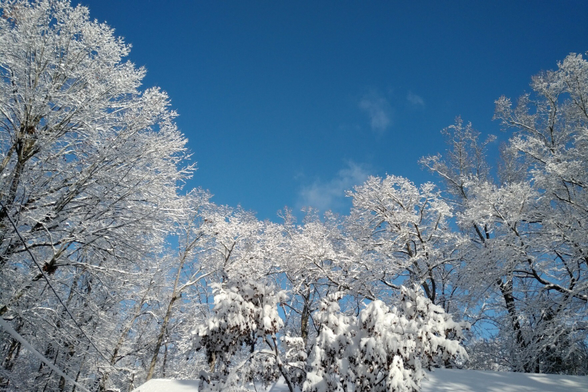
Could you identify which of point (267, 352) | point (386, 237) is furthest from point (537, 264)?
point (267, 352)

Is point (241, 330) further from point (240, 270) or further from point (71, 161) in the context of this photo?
point (71, 161)

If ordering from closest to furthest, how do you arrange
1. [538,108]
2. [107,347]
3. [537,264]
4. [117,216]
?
1. [117,216]
2. [537,264]
3. [107,347]
4. [538,108]

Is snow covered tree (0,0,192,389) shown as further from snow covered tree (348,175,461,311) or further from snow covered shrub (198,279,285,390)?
snow covered tree (348,175,461,311)

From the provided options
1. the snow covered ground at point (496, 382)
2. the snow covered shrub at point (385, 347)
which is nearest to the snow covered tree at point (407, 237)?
the snow covered ground at point (496, 382)

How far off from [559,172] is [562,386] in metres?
4.67

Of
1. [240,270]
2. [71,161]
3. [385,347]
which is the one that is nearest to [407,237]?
[240,270]

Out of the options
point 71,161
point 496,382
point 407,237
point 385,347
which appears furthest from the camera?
point 407,237

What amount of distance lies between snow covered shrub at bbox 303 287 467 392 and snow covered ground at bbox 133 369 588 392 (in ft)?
5.52

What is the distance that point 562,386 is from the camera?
5.74m

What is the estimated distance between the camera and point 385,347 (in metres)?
4.44

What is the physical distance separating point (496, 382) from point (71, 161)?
9.48 meters

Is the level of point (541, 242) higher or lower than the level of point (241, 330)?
higher

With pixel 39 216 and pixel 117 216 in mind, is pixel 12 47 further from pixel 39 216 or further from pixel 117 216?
pixel 117 216

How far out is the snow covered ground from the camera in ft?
18.7
